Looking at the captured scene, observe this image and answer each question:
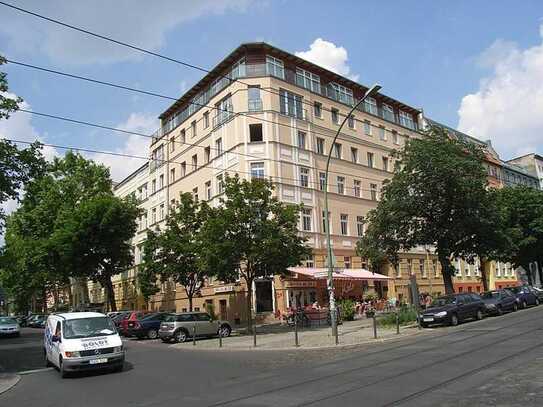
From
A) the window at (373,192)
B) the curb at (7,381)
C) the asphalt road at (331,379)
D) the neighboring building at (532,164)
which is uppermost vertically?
the neighboring building at (532,164)

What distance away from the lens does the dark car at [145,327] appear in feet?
98.5

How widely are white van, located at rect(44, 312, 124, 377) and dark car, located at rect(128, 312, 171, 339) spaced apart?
535 inches

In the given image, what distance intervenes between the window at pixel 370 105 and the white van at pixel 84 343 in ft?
124

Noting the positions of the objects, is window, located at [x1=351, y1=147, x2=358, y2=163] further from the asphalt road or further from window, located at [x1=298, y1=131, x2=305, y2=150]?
the asphalt road

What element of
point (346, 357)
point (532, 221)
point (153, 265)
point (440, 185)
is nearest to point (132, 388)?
point (346, 357)

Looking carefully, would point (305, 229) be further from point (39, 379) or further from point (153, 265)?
point (39, 379)

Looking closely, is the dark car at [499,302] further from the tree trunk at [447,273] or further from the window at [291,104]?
the window at [291,104]

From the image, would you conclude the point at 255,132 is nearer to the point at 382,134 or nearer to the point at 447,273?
the point at 382,134

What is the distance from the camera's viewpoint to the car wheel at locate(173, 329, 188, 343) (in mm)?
26344

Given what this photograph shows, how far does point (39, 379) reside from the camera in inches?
587

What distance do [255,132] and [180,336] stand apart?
18383 mm

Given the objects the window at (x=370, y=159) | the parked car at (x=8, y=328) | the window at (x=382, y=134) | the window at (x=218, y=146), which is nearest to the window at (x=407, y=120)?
the window at (x=382, y=134)

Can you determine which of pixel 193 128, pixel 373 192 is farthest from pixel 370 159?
pixel 193 128

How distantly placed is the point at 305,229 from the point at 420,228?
10.3 meters
